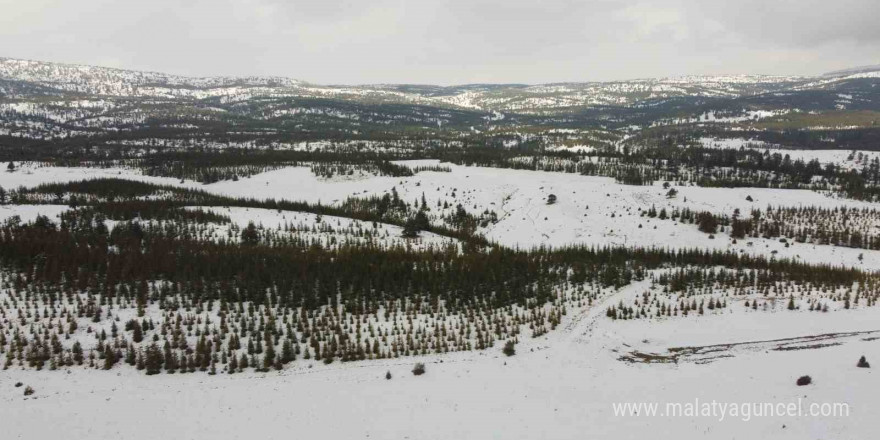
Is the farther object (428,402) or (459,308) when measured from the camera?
(459,308)

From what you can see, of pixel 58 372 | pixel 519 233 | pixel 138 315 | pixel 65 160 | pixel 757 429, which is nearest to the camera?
pixel 757 429

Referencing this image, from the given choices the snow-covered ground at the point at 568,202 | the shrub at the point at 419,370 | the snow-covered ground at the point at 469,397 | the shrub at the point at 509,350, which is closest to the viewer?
the snow-covered ground at the point at 469,397

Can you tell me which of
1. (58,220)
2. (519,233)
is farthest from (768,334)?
(58,220)


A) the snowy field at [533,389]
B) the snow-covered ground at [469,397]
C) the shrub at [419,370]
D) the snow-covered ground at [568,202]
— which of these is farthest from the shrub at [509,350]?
the snow-covered ground at [568,202]

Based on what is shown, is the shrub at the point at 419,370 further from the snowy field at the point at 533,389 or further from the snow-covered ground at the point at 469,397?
the snow-covered ground at the point at 469,397

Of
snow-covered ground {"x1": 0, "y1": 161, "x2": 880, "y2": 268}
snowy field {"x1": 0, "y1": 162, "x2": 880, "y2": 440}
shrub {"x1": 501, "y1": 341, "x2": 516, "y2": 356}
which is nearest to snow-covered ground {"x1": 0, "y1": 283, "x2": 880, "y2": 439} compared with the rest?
snowy field {"x1": 0, "y1": 162, "x2": 880, "y2": 440}

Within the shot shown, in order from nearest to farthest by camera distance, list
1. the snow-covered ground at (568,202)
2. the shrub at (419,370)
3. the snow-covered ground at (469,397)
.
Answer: the snow-covered ground at (469,397) → the shrub at (419,370) → the snow-covered ground at (568,202)

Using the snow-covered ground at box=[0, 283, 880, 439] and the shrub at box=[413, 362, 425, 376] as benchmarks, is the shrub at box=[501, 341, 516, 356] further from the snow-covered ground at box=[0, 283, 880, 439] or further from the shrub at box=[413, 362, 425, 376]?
the shrub at box=[413, 362, 425, 376]

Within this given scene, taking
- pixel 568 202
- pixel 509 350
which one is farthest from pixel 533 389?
pixel 568 202

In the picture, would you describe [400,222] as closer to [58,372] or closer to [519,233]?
[519,233]
